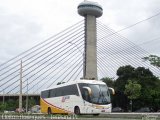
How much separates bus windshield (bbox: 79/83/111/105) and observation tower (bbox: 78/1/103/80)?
123ft

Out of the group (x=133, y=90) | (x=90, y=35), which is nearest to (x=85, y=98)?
(x=133, y=90)

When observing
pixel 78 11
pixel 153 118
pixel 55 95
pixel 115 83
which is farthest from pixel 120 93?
pixel 153 118

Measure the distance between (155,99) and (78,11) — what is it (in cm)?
2809

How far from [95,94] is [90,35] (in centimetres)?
4472

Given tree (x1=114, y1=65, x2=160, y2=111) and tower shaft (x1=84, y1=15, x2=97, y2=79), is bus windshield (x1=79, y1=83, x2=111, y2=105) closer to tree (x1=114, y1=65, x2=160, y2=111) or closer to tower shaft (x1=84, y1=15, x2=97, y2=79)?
tower shaft (x1=84, y1=15, x2=97, y2=79)

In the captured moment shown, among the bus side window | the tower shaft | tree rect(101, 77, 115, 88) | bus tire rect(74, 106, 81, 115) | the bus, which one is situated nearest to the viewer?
the bus

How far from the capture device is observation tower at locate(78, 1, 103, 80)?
81500 millimetres

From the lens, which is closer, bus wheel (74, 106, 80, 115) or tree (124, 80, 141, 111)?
bus wheel (74, 106, 80, 115)

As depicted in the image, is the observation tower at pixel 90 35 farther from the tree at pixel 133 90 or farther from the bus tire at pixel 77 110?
the bus tire at pixel 77 110

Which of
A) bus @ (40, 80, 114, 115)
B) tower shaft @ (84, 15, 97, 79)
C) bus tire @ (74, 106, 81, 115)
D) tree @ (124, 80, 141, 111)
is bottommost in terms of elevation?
bus tire @ (74, 106, 81, 115)

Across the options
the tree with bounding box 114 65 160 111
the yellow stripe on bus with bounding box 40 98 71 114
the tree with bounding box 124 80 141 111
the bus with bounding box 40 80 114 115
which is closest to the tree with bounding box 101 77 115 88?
the tree with bounding box 114 65 160 111

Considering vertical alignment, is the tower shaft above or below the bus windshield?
above

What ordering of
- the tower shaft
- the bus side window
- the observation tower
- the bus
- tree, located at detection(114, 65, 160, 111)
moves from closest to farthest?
the bus → the bus side window → tree, located at detection(114, 65, 160, 111) → the observation tower → the tower shaft

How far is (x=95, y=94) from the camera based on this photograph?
3869 cm
